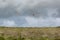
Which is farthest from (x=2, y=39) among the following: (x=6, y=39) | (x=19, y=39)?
(x=19, y=39)

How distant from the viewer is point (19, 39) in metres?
36.1

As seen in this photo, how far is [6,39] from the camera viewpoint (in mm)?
38062

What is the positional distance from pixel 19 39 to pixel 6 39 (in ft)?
9.24

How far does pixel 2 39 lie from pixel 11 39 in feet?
4.50

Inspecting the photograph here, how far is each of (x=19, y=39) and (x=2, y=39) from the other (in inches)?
132

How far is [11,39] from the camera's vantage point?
38500mm

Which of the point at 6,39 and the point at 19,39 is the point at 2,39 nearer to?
the point at 6,39

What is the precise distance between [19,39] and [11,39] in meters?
2.72

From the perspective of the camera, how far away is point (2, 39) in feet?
125

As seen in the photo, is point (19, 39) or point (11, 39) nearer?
point (19, 39)
